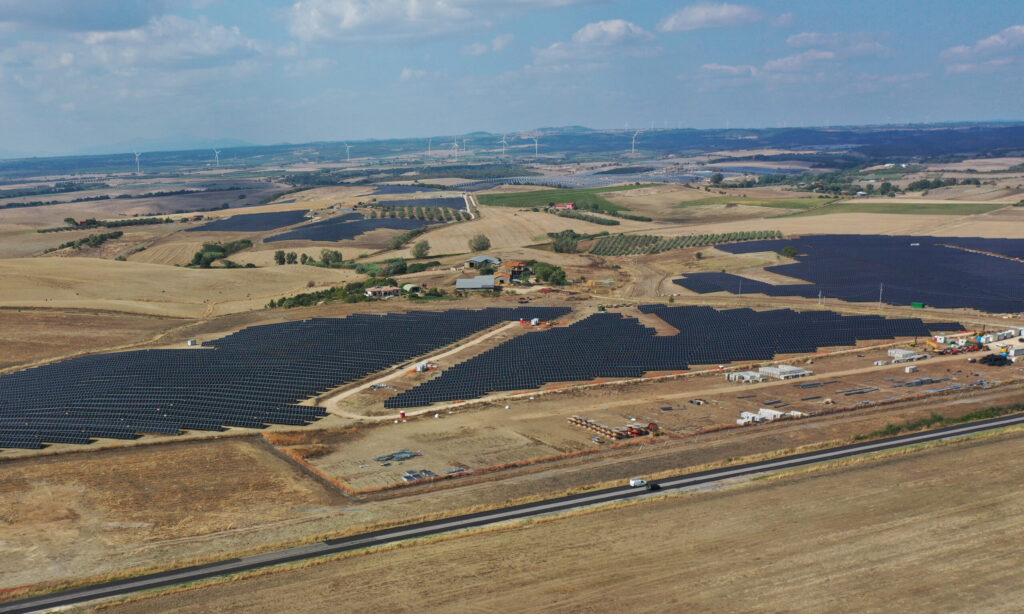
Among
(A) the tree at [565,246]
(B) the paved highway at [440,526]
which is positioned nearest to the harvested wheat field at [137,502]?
(B) the paved highway at [440,526]

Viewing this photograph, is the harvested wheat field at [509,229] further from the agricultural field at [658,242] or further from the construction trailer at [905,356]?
the construction trailer at [905,356]

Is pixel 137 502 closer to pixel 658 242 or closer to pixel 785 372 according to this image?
pixel 785 372

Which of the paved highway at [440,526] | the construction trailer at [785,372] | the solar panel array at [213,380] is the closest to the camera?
the paved highway at [440,526]

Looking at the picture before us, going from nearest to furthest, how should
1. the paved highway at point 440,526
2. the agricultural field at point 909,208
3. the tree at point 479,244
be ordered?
the paved highway at point 440,526
the tree at point 479,244
the agricultural field at point 909,208

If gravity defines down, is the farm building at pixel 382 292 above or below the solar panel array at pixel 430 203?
below

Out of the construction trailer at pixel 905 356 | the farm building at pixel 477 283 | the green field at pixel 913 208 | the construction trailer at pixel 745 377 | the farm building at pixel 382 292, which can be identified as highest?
the green field at pixel 913 208

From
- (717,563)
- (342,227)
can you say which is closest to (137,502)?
(717,563)

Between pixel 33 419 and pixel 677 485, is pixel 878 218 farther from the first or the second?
pixel 33 419
